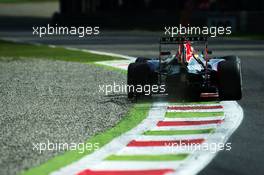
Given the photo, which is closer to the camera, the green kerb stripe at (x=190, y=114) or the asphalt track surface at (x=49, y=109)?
the asphalt track surface at (x=49, y=109)

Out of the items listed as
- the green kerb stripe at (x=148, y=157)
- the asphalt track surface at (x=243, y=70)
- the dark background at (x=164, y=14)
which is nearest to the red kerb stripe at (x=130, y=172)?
the asphalt track surface at (x=243, y=70)

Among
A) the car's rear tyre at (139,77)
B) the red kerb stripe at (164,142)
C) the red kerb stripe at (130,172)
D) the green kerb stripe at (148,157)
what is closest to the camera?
the red kerb stripe at (130,172)

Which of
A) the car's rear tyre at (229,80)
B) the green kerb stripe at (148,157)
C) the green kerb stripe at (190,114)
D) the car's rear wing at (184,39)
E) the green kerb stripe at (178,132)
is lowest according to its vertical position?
the green kerb stripe at (148,157)

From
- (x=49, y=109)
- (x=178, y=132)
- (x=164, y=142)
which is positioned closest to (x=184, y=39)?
(x=49, y=109)

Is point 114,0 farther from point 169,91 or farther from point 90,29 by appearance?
point 169,91

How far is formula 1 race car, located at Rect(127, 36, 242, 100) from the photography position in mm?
14031

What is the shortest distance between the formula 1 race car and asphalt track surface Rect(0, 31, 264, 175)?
441 mm

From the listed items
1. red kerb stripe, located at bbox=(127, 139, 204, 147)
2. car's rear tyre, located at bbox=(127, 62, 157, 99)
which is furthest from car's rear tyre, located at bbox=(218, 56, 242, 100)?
red kerb stripe, located at bbox=(127, 139, 204, 147)

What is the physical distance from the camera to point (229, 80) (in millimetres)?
13992

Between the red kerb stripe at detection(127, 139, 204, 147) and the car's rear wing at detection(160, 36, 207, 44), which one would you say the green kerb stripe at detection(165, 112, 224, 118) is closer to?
the car's rear wing at detection(160, 36, 207, 44)

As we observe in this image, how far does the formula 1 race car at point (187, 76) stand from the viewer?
14031mm

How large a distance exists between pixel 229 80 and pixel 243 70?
642cm

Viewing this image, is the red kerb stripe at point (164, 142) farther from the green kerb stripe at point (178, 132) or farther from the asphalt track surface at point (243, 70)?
the green kerb stripe at point (178, 132)

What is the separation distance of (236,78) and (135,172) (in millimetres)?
5558
